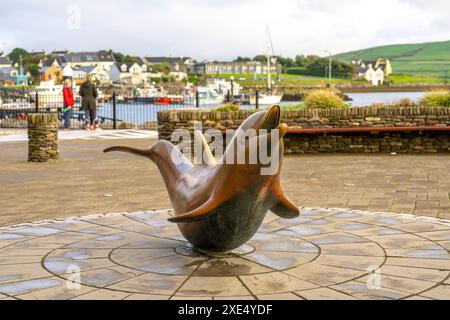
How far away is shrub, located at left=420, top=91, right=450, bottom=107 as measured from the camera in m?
18.5

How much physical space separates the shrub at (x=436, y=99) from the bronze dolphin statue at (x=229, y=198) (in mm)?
13674

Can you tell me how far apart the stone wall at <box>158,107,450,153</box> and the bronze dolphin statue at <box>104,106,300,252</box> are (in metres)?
11.4

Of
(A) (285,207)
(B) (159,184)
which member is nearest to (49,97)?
(B) (159,184)

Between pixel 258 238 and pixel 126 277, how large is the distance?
1.82m

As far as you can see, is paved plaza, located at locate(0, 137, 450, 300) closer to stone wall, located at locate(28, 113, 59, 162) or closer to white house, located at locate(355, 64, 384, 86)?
stone wall, located at locate(28, 113, 59, 162)

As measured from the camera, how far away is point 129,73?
149 meters

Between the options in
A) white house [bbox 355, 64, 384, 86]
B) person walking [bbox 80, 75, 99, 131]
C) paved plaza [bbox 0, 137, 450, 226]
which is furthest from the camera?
white house [bbox 355, 64, 384, 86]

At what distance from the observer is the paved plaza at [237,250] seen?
17.0 feet

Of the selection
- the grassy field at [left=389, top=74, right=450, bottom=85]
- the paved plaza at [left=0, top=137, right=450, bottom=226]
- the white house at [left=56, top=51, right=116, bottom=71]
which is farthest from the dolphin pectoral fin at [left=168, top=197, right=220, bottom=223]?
the white house at [left=56, top=51, right=116, bottom=71]

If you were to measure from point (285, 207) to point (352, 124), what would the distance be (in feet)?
40.7

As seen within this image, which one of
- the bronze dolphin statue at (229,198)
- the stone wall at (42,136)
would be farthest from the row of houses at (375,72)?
the bronze dolphin statue at (229,198)

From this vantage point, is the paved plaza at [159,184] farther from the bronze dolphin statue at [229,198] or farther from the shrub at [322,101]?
the bronze dolphin statue at [229,198]

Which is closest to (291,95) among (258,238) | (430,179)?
(430,179)
